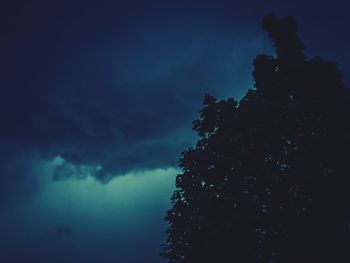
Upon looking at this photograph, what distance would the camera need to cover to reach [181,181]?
20.4 meters

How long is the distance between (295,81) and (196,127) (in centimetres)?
674

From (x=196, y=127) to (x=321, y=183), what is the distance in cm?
816

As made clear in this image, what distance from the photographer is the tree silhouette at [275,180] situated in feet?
58.6

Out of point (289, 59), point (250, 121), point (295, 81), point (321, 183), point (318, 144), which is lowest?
point (321, 183)

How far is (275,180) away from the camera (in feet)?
61.2

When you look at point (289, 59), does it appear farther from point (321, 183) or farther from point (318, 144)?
point (321, 183)

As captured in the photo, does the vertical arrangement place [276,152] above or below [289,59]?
below

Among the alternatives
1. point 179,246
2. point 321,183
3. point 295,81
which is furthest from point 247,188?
point 295,81

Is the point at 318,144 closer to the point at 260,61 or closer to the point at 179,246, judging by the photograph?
the point at 260,61

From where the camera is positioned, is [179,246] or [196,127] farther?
[196,127]

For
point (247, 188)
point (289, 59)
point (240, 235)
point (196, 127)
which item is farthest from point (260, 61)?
point (240, 235)

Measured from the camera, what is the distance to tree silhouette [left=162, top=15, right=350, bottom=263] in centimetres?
1788

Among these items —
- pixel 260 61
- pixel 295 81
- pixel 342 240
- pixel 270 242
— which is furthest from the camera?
pixel 260 61

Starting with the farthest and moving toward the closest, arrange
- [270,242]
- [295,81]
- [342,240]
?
[295,81]
[270,242]
[342,240]
